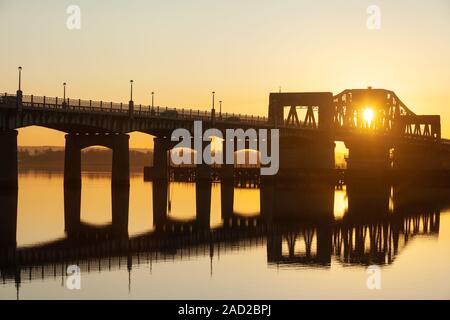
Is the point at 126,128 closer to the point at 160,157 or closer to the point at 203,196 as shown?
the point at 203,196

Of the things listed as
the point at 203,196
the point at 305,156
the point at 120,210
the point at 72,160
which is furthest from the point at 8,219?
the point at 305,156

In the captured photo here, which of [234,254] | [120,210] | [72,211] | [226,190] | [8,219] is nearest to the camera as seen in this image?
[234,254]

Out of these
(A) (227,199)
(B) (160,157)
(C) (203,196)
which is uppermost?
(B) (160,157)

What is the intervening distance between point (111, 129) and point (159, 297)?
260 feet

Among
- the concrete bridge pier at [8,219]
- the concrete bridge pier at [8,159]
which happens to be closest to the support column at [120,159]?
the concrete bridge pier at [8,219]

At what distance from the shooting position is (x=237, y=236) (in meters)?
66.4

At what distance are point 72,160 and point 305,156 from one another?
198 ft

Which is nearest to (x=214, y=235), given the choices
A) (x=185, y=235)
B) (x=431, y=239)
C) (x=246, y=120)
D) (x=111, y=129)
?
(x=185, y=235)

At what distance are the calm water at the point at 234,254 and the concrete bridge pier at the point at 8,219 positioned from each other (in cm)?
69

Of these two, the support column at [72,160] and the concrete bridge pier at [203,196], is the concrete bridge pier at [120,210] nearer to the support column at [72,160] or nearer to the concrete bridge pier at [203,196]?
the concrete bridge pier at [203,196]

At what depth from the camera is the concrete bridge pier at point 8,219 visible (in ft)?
193

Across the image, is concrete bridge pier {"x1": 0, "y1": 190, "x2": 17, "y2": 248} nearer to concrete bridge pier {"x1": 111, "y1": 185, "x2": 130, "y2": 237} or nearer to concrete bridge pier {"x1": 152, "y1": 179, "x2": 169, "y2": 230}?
concrete bridge pier {"x1": 111, "y1": 185, "x2": 130, "y2": 237}

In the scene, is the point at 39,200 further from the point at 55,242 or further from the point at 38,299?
the point at 38,299
